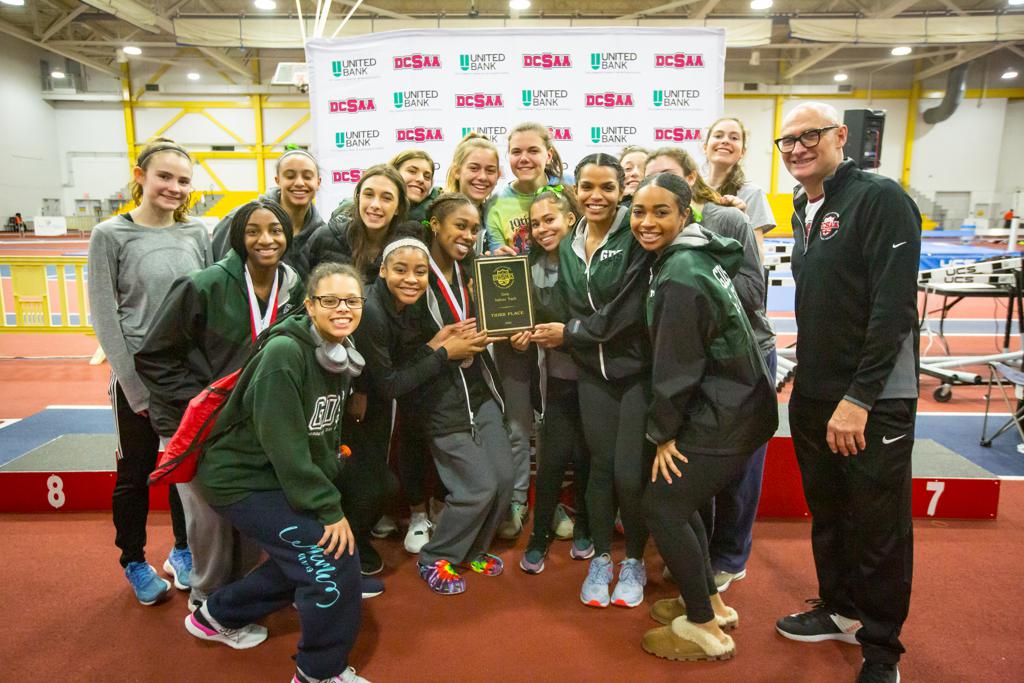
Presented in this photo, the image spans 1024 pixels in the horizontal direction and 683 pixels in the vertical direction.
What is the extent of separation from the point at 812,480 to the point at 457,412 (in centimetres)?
168

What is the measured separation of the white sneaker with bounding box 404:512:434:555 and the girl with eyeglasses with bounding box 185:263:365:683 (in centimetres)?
101

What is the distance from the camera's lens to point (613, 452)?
290cm

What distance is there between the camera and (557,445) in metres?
3.19

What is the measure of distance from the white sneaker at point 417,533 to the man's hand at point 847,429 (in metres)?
2.16

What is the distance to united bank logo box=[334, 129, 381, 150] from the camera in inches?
245

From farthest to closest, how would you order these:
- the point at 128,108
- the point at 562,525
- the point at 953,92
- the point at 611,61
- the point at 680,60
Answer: the point at 128,108 → the point at 953,92 → the point at 611,61 → the point at 680,60 → the point at 562,525

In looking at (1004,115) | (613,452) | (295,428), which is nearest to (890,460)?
(613,452)

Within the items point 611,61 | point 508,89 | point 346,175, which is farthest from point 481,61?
point 346,175

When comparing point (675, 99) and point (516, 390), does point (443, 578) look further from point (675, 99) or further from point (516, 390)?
point (675, 99)

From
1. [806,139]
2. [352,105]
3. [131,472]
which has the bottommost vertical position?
[131,472]

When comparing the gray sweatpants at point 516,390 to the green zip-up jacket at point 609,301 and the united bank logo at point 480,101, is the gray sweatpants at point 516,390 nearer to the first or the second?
the green zip-up jacket at point 609,301

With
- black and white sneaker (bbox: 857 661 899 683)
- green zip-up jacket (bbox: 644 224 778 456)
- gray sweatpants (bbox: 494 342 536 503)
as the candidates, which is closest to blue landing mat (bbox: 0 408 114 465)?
gray sweatpants (bbox: 494 342 536 503)

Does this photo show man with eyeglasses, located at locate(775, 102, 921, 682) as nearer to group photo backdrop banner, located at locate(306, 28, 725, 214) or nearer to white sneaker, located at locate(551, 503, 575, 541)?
white sneaker, located at locate(551, 503, 575, 541)

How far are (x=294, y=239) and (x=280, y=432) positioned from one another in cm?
154
